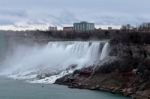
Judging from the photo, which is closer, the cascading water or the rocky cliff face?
the rocky cliff face

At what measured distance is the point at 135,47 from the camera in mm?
59875

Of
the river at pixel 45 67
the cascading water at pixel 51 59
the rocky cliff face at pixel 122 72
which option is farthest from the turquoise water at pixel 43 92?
the cascading water at pixel 51 59

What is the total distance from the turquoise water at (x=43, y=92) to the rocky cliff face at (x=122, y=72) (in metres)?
1.93

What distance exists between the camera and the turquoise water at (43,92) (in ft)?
163

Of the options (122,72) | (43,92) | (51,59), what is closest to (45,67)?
(51,59)

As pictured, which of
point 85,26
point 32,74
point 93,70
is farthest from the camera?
point 85,26

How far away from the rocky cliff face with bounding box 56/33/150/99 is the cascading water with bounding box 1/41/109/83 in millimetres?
2788

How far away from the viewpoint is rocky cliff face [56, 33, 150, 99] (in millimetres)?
51438

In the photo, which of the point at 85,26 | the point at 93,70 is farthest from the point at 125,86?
the point at 85,26

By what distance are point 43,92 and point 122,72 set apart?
8.20 metres

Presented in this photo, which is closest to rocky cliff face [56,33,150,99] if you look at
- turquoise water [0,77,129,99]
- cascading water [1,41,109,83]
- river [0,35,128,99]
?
river [0,35,128,99]

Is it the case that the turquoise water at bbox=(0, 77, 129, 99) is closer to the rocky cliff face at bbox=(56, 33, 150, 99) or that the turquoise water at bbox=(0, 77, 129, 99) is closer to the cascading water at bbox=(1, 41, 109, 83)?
the rocky cliff face at bbox=(56, 33, 150, 99)

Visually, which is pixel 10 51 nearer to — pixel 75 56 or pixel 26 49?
pixel 26 49

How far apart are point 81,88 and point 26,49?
3191cm
